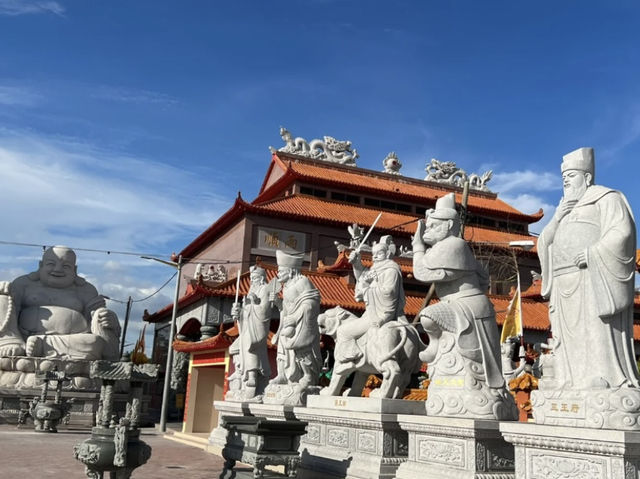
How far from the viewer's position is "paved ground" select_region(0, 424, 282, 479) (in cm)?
777

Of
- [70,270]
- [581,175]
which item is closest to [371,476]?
[581,175]

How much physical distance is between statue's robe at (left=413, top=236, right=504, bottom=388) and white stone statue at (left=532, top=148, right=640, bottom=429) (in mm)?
749

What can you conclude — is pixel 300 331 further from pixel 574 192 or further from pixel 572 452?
pixel 572 452

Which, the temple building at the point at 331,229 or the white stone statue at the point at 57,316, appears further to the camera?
the temple building at the point at 331,229

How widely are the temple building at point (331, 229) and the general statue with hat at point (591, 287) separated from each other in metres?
14.1

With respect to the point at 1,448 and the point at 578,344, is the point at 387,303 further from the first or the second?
the point at 1,448

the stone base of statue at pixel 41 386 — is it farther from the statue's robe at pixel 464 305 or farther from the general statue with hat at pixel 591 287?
the general statue with hat at pixel 591 287

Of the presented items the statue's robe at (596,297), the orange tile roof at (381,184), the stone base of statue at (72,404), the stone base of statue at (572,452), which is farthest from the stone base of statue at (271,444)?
the orange tile roof at (381,184)

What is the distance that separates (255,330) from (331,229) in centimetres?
1610

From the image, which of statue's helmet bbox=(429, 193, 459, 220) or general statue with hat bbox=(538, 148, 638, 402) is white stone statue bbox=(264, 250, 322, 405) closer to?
statue's helmet bbox=(429, 193, 459, 220)

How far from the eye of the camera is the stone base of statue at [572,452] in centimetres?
388

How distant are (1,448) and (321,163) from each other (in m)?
21.8

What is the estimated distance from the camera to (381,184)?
29875mm

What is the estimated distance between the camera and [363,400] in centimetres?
662
